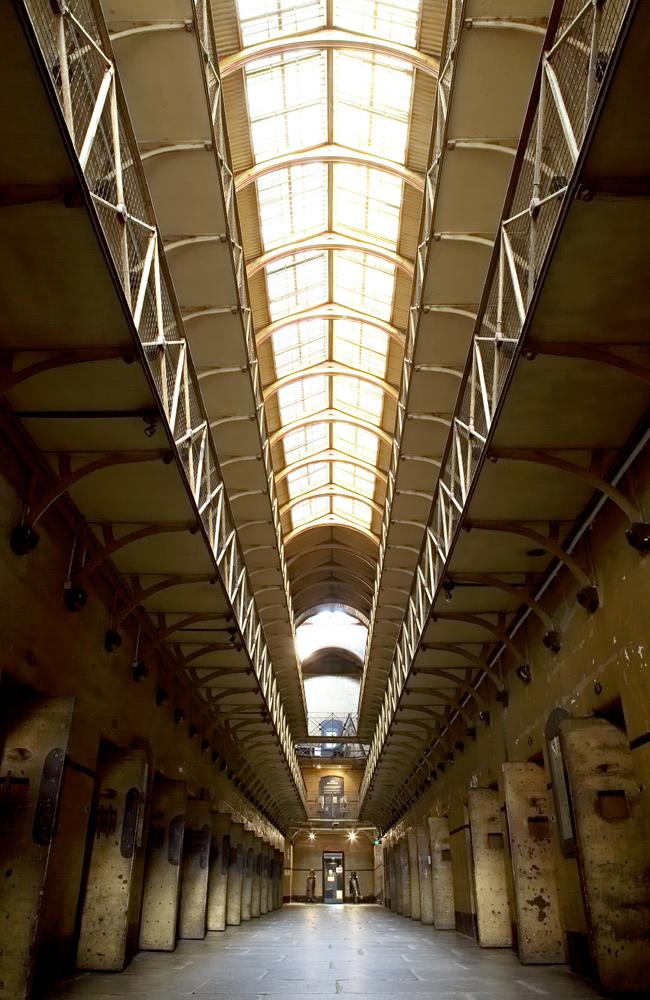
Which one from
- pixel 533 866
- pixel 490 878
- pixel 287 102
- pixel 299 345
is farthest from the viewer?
pixel 299 345

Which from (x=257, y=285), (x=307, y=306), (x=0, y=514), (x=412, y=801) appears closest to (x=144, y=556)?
(x=0, y=514)

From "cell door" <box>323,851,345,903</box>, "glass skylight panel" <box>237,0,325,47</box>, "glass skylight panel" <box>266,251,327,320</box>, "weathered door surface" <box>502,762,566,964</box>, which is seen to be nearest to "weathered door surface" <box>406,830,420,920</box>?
"weathered door surface" <box>502,762,566,964</box>

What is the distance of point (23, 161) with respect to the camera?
129 inches

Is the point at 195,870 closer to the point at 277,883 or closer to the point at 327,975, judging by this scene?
the point at 327,975

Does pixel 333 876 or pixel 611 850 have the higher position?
pixel 611 850

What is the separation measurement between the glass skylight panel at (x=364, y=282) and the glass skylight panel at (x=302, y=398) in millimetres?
2280

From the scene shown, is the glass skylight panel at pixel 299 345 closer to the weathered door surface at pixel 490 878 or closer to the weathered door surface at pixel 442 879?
the weathered door surface at pixel 490 878

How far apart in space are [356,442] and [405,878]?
40.7 feet

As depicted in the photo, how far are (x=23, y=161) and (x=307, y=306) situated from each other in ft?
36.4

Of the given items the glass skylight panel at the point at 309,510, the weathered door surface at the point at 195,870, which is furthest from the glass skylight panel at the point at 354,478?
the weathered door surface at the point at 195,870

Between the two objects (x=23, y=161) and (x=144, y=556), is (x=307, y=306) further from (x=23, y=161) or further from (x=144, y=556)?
(x=23, y=161)

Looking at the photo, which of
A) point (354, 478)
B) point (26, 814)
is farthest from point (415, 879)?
point (26, 814)

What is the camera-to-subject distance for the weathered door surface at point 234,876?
47.1 feet

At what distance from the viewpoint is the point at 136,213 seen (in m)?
5.12
